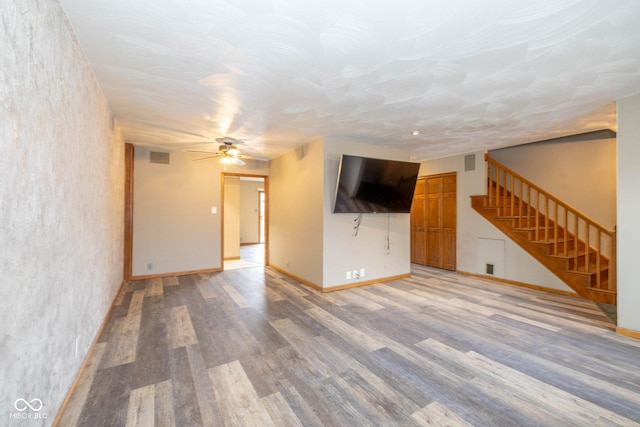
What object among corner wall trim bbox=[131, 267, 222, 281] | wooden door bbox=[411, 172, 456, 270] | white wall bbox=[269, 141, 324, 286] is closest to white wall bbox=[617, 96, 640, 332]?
wooden door bbox=[411, 172, 456, 270]

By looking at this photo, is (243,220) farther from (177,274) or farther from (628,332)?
(628,332)

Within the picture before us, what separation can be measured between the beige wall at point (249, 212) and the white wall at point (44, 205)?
8128 mm

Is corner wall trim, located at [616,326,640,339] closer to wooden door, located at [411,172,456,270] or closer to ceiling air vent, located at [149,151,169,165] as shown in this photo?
wooden door, located at [411,172,456,270]

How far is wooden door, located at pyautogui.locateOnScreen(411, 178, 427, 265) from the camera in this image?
21.5 ft

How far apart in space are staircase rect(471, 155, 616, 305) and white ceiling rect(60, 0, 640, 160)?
59.2 inches

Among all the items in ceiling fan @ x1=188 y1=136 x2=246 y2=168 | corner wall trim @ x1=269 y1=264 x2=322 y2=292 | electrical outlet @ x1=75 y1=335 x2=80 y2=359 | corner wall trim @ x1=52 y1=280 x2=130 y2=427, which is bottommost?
corner wall trim @ x1=52 y1=280 x2=130 y2=427

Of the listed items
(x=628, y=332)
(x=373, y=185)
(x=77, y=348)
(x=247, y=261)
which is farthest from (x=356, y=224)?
(x=77, y=348)

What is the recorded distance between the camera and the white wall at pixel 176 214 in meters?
5.02

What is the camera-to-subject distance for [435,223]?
20.7 feet

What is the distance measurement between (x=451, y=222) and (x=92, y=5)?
6226mm

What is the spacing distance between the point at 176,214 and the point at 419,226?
5405 millimetres

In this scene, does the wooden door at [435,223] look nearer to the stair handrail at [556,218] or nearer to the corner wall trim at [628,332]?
the stair handrail at [556,218]

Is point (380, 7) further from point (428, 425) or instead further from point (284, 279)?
point (284, 279)

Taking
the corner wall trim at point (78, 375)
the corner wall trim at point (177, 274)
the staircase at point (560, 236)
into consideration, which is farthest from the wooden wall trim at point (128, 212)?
the staircase at point (560, 236)
